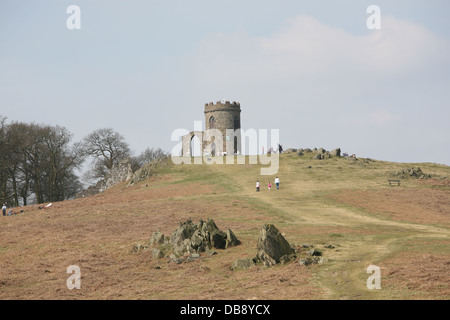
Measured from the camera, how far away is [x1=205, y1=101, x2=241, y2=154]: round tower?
349 feet

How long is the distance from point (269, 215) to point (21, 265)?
22.7 m

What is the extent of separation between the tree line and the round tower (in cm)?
2114

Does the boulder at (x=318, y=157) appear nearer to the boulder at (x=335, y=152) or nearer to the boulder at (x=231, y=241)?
the boulder at (x=335, y=152)

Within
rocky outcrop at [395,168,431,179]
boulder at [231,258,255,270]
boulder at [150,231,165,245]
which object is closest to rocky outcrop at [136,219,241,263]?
boulder at [150,231,165,245]

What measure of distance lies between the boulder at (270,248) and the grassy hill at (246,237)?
848mm

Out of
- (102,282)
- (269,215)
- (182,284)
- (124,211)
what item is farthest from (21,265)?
(269,215)

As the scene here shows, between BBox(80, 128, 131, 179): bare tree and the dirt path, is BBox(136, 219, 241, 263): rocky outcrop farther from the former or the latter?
BBox(80, 128, 131, 179): bare tree

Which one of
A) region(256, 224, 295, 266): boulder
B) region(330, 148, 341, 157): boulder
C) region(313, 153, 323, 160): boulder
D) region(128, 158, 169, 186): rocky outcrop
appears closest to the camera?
region(256, 224, 295, 266): boulder

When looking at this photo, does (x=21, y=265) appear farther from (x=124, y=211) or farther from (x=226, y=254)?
(x=124, y=211)

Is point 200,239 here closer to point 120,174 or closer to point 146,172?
point 146,172

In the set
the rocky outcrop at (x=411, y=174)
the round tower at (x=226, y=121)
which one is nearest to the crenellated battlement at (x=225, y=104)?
the round tower at (x=226, y=121)

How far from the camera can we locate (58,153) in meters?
92.6

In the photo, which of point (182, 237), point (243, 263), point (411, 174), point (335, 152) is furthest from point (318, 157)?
point (243, 263)

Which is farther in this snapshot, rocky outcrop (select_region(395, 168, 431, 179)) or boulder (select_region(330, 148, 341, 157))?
boulder (select_region(330, 148, 341, 157))
